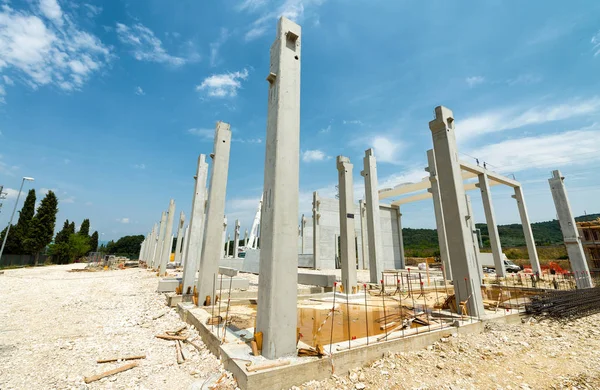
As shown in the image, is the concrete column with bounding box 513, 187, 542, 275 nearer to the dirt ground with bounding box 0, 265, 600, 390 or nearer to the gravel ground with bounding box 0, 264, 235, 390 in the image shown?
the dirt ground with bounding box 0, 265, 600, 390

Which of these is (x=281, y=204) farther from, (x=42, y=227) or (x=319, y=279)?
(x=42, y=227)

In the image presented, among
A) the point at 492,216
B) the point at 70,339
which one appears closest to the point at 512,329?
the point at 70,339

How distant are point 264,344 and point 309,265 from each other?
22634 mm

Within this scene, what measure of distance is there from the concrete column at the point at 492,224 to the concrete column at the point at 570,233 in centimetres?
293

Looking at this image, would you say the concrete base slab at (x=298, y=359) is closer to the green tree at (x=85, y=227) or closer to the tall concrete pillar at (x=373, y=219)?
the tall concrete pillar at (x=373, y=219)

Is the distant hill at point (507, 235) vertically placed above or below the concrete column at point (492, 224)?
above

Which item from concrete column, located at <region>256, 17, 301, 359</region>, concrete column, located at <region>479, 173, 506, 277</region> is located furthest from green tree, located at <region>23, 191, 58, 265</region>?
concrete column, located at <region>479, 173, 506, 277</region>

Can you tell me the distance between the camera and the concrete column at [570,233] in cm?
1345

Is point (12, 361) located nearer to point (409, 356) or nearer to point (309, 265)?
point (409, 356)

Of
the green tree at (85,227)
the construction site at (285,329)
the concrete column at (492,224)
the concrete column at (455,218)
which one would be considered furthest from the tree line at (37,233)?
the concrete column at (492,224)

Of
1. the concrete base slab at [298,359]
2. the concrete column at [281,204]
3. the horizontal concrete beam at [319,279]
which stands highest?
the concrete column at [281,204]

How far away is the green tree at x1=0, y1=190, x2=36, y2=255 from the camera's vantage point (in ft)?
111

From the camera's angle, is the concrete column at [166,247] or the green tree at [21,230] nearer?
the concrete column at [166,247]

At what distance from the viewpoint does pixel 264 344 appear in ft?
11.4
